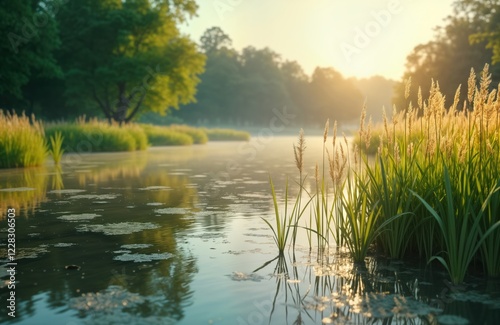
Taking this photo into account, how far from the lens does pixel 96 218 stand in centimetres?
745

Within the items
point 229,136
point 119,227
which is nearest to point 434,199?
point 119,227

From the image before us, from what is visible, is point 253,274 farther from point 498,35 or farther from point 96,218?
point 498,35

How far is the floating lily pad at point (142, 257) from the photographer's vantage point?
16.5ft

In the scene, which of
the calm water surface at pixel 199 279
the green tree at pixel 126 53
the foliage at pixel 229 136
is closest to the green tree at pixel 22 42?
the green tree at pixel 126 53

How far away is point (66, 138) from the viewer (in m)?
24.2

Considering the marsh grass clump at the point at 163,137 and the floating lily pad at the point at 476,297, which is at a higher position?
the marsh grass clump at the point at 163,137

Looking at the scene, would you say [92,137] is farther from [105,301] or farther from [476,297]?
[476,297]

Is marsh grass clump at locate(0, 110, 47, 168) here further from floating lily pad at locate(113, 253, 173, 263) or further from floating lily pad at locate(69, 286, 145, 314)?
floating lily pad at locate(69, 286, 145, 314)

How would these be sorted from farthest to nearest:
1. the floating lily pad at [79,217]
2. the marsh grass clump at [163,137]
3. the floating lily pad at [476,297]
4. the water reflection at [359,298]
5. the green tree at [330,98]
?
the green tree at [330,98] → the marsh grass clump at [163,137] → the floating lily pad at [79,217] → the floating lily pad at [476,297] → the water reflection at [359,298]

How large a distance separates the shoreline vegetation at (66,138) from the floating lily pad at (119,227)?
30.7 feet

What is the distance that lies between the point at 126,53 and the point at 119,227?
32.8 m

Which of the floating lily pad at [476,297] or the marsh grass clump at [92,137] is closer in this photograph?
the floating lily pad at [476,297]

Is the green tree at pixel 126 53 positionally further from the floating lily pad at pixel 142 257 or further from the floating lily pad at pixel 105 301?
the floating lily pad at pixel 105 301

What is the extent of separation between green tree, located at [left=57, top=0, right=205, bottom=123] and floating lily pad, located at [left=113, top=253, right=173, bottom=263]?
2999 centimetres
